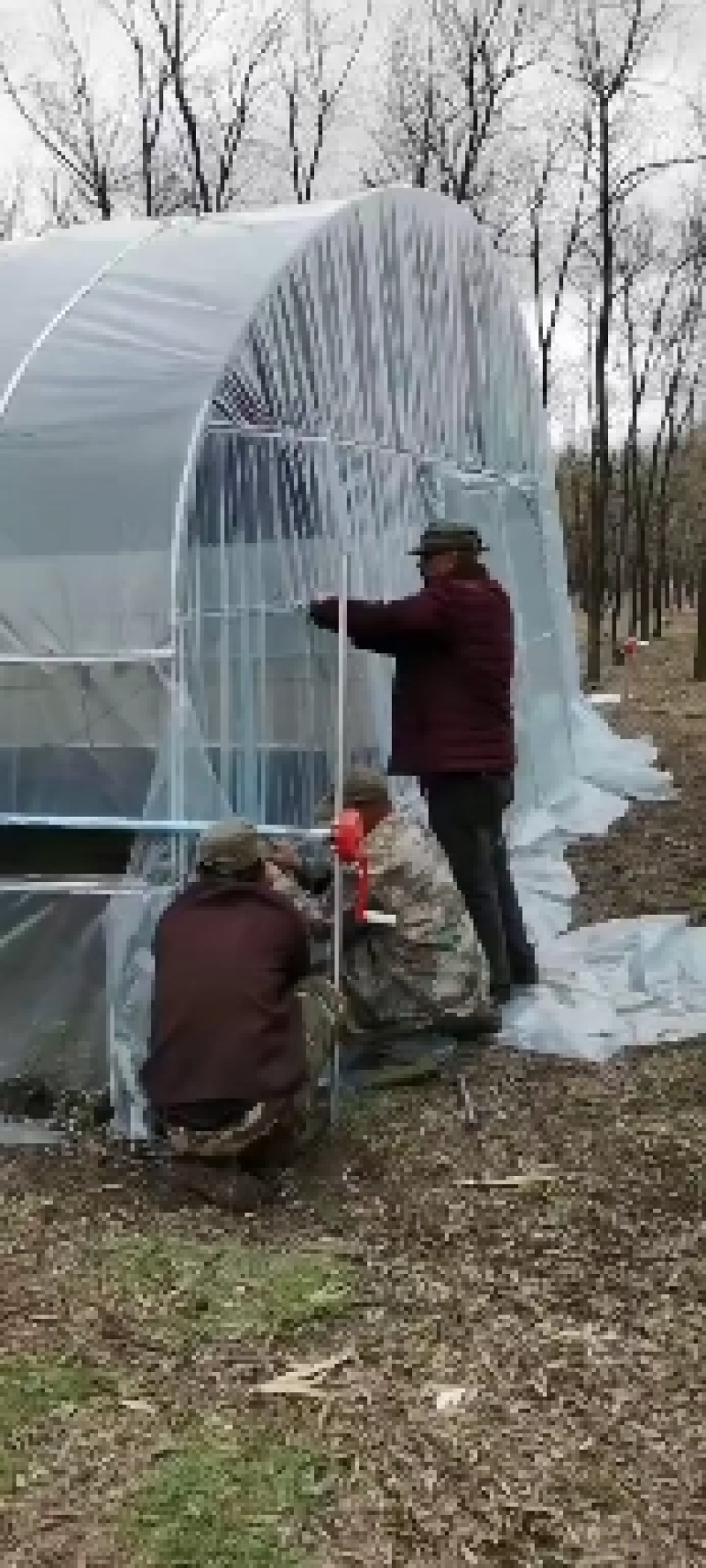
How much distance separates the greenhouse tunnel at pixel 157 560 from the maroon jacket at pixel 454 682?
0.51 m

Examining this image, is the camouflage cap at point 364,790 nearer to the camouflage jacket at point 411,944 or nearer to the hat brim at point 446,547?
the camouflage jacket at point 411,944

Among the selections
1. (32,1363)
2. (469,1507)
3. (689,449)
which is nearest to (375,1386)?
(469,1507)

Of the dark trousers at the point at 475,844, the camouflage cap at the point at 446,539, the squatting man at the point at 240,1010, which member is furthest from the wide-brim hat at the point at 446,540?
the squatting man at the point at 240,1010

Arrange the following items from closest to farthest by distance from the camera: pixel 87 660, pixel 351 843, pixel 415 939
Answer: pixel 351 843, pixel 87 660, pixel 415 939

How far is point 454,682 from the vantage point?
6250 millimetres

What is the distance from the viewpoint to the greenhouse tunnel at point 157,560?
17.7 ft

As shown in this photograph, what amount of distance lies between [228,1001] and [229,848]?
516mm

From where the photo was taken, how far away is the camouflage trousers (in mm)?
4605

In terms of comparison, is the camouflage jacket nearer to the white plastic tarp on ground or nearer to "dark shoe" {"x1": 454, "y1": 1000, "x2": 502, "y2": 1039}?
"dark shoe" {"x1": 454, "y1": 1000, "x2": 502, "y2": 1039}

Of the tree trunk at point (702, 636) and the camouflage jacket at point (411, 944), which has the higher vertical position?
the tree trunk at point (702, 636)

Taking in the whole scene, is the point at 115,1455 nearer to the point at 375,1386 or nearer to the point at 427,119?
the point at 375,1386

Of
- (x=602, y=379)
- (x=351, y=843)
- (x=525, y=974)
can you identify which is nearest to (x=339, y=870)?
(x=351, y=843)

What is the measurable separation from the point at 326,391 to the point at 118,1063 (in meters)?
3.43

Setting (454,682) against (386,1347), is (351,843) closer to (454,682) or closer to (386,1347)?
(454,682)
